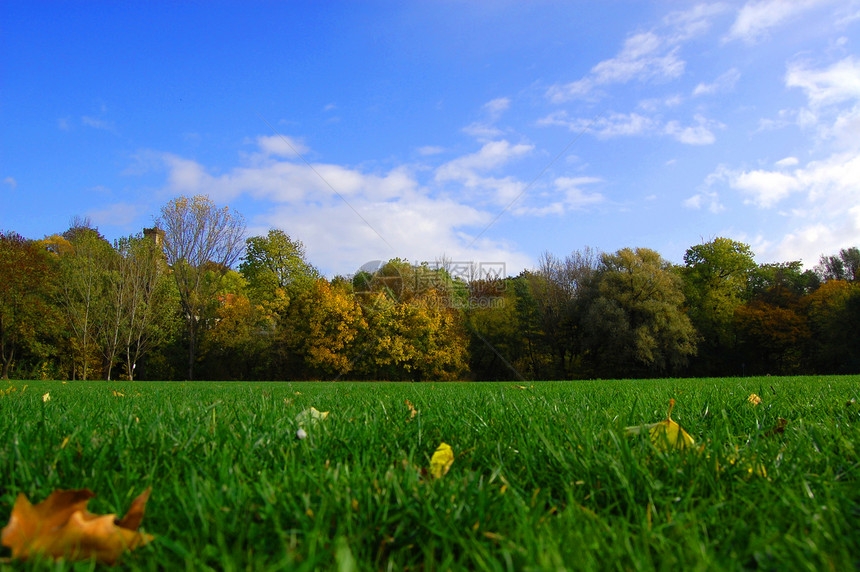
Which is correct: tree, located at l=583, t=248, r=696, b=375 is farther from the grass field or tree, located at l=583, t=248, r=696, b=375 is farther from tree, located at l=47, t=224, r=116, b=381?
the grass field

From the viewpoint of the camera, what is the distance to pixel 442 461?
1493mm

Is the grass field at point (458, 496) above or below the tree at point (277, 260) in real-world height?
below

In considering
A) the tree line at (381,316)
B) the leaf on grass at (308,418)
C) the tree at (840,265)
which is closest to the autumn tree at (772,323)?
the tree line at (381,316)

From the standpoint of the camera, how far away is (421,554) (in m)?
0.96

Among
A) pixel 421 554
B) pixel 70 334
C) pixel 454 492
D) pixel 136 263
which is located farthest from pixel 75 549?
pixel 70 334

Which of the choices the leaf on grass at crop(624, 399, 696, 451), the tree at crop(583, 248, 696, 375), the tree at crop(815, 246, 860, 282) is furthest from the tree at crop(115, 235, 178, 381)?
the tree at crop(815, 246, 860, 282)

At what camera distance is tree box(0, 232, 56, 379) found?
2591 cm

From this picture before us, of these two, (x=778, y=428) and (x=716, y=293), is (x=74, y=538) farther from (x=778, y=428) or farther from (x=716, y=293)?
(x=716, y=293)

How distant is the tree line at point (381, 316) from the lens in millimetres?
28062

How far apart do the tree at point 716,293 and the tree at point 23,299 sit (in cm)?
3964

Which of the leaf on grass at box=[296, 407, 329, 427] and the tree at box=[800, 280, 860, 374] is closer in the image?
the leaf on grass at box=[296, 407, 329, 427]

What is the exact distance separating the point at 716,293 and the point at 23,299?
43708mm

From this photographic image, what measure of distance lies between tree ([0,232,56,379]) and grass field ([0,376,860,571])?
31.4 m

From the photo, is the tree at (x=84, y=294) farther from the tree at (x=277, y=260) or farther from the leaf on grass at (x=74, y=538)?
the leaf on grass at (x=74, y=538)
